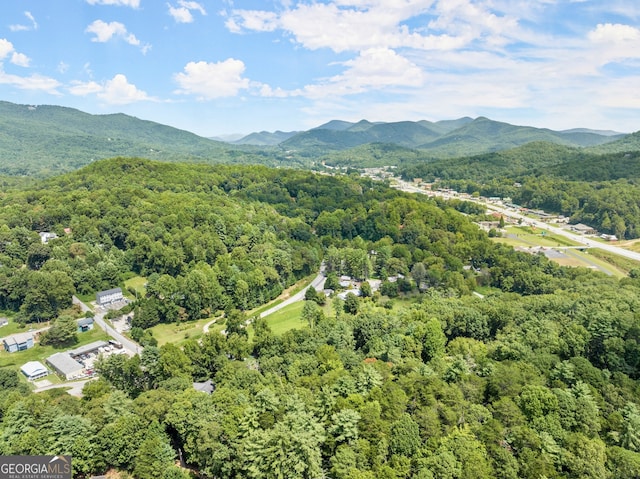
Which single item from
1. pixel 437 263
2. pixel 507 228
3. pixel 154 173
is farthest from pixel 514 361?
pixel 154 173

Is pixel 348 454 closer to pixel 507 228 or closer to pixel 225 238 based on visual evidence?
pixel 225 238

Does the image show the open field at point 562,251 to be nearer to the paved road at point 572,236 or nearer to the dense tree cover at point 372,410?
the paved road at point 572,236

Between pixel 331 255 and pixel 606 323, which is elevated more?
pixel 606 323

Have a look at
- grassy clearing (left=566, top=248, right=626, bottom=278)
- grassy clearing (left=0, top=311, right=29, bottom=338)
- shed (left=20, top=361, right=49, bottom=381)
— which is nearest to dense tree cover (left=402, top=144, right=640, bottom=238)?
grassy clearing (left=566, top=248, right=626, bottom=278)

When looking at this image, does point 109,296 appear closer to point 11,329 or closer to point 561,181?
point 11,329

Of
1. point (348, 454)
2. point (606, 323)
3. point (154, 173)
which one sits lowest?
point (348, 454)

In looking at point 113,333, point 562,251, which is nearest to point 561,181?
point 562,251

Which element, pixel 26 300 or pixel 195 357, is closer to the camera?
pixel 195 357
